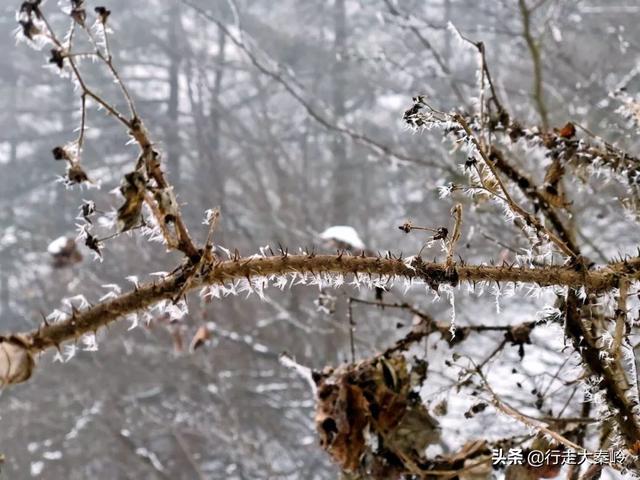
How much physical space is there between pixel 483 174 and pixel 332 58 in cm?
869

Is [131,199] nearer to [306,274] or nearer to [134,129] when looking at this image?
[134,129]

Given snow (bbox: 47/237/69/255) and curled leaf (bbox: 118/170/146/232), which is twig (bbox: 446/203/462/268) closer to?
curled leaf (bbox: 118/170/146/232)

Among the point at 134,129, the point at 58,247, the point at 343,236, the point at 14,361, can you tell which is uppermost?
the point at 58,247

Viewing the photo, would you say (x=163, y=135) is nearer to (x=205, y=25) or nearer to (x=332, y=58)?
(x=205, y=25)

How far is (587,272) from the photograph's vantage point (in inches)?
32.5

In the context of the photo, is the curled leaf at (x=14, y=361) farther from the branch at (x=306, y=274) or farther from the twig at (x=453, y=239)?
the twig at (x=453, y=239)

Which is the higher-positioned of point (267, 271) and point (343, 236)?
point (343, 236)

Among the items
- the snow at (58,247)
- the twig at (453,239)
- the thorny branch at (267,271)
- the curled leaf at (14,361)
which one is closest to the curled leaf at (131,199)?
the thorny branch at (267,271)

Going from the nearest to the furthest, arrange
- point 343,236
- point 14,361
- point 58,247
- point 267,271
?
point 14,361 < point 267,271 < point 343,236 < point 58,247

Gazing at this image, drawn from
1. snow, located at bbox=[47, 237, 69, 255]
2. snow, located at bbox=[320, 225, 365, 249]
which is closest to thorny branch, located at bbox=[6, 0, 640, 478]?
snow, located at bbox=[320, 225, 365, 249]

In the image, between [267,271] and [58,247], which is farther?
[58,247]

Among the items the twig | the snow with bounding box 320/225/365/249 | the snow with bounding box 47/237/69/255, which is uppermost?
the snow with bounding box 47/237/69/255

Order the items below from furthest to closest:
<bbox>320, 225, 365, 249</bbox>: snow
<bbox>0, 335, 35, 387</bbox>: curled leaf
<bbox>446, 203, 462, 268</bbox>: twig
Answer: <bbox>320, 225, 365, 249</bbox>: snow < <bbox>446, 203, 462, 268</bbox>: twig < <bbox>0, 335, 35, 387</bbox>: curled leaf

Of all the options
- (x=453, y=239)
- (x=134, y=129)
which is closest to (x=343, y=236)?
(x=453, y=239)
